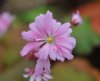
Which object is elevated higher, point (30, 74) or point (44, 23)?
point (44, 23)

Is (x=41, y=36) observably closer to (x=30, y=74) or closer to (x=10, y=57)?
(x=30, y=74)

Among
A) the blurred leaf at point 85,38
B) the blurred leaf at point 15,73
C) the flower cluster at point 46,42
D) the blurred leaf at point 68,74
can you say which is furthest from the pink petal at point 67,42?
the blurred leaf at point 85,38

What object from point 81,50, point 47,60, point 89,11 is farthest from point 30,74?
point 89,11

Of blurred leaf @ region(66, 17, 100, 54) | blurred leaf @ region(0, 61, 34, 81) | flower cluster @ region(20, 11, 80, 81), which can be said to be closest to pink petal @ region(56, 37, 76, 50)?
flower cluster @ region(20, 11, 80, 81)

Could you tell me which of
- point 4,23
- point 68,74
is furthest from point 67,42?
point 4,23

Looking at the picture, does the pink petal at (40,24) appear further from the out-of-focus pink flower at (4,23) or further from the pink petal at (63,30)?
the out-of-focus pink flower at (4,23)

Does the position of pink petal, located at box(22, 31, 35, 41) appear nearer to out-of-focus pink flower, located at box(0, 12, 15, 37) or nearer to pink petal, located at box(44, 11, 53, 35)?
pink petal, located at box(44, 11, 53, 35)

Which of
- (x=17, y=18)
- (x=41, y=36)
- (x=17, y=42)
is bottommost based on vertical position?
(x=41, y=36)
